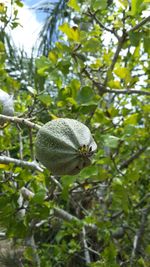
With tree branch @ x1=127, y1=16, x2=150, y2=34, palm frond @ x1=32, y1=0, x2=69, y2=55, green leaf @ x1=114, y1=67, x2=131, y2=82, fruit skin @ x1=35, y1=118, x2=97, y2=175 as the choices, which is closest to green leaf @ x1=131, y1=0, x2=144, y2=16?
tree branch @ x1=127, y1=16, x2=150, y2=34

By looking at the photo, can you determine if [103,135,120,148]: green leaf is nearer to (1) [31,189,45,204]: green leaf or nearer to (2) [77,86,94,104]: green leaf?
(2) [77,86,94,104]: green leaf

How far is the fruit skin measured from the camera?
1267mm

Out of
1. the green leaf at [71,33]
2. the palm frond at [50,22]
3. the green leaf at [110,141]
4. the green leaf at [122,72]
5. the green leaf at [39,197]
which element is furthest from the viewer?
the palm frond at [50,22]

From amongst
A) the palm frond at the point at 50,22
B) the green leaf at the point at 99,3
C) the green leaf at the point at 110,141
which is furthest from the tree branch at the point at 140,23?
the palm frond at the point at 50,22

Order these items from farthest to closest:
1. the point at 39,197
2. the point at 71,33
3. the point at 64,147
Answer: the point at 71,33, the point at 39,197, the point at 64,147

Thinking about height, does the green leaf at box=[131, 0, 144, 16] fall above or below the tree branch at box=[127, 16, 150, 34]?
above

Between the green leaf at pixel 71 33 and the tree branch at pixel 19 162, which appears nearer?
the tree branch at pixel 19 162

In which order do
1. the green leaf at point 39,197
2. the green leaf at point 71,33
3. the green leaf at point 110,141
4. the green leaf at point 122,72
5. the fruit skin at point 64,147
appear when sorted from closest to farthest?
1. the fruit skin at point 64,147
2. the green leaf at point 39,197
3. the green leaf at point 110,141
4. the green leaf at point 71,33
5. the green leaf at point 122,72

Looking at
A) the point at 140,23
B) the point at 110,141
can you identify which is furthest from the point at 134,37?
the point at 110,141

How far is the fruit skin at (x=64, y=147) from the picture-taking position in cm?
127

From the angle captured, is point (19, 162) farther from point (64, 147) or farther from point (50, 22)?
point (50, 22)

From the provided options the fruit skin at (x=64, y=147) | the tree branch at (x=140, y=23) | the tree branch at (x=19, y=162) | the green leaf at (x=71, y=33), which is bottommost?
the tree branch at (x=19, y=162)

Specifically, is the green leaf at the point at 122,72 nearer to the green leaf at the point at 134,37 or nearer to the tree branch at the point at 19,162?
the green leaf at the point at 134,37

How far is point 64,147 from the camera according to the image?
128 centimetres
